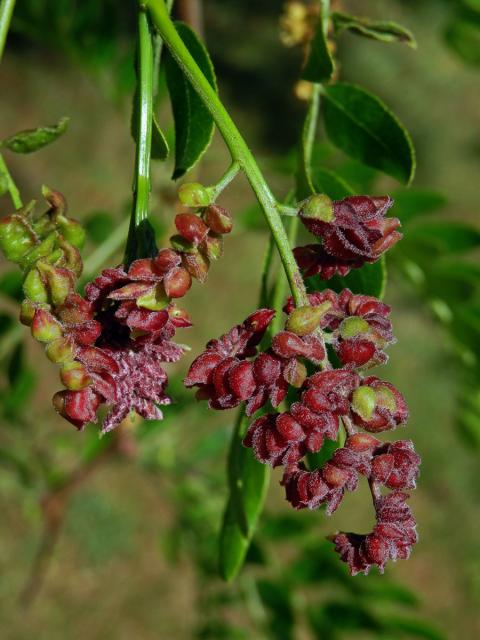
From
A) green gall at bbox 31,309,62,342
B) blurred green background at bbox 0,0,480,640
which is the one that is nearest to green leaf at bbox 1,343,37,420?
blurred green background at bbox 0,0,480,640

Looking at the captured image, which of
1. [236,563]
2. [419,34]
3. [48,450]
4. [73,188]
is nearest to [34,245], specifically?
[236,563]

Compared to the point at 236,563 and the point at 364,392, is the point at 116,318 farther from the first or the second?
the point at 236,563

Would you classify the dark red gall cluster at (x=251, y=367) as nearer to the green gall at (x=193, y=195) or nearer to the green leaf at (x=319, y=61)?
the green gall at (x=193, y=195)

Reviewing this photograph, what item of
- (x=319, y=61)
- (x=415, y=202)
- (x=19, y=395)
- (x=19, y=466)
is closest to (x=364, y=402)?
(x=319, y=61)

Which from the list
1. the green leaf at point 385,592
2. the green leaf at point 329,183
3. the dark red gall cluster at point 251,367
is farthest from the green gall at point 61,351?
the green leaf at point 385,592

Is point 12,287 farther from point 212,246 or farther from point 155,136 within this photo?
point 212,246
